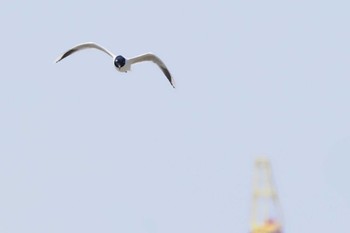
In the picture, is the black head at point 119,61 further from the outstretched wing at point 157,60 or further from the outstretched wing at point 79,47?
the outstretched wing at point 79,47

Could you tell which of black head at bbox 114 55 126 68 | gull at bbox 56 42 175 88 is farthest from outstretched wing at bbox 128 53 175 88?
black head at bbox 114 55 126 68

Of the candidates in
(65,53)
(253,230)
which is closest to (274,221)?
(253,230)

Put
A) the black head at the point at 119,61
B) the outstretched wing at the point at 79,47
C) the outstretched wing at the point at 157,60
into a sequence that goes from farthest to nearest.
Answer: the outstretched wing at the point at 79,47 < the outstretched wing at the point at 157,60 < the black head at the point at 119,61

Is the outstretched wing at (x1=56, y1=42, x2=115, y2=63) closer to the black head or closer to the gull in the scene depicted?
the gull

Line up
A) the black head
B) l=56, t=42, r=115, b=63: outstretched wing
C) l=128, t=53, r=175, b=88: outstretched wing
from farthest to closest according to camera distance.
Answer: l=56, t=42, r=115, b=63: outstretched wing → l=128, t=53, r=175, b=88: outstretched wing → the black head

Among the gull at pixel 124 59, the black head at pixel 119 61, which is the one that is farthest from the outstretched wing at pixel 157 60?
the black head at pixel 119 61

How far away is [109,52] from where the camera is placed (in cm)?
5312

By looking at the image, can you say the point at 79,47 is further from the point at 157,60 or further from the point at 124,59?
the point at 124,59

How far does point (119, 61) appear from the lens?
51250mm

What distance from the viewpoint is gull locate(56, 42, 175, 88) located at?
51.2 m

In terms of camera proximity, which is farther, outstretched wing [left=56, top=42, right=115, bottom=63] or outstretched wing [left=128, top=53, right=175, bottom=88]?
outstretched wing [left=56, top=42, right=115, bottom=63]

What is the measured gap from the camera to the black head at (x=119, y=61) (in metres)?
51.1

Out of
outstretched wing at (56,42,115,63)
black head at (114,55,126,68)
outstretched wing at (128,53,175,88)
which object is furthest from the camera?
outstretched wing at (56,42,115,63)

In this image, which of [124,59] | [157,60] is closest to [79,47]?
[157,60]
